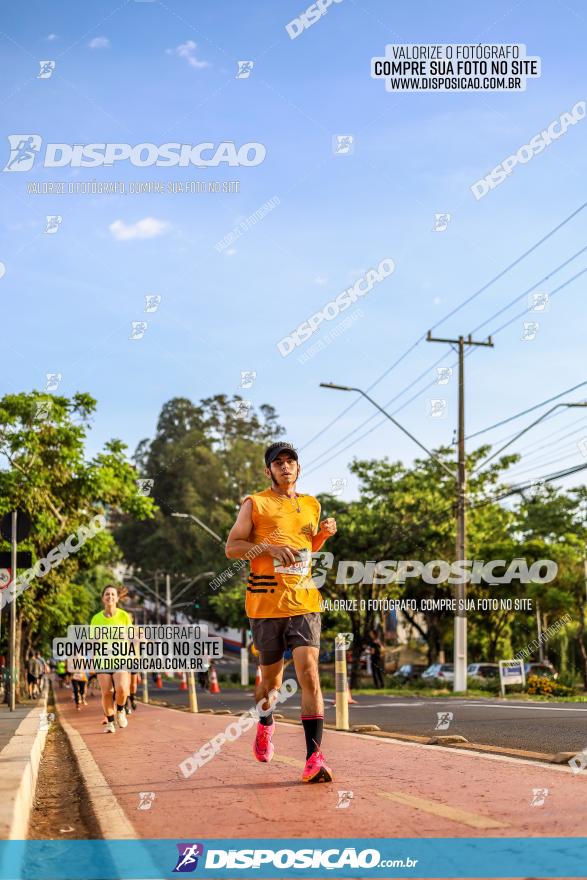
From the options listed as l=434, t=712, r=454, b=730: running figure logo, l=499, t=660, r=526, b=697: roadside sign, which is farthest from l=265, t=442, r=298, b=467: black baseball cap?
l=499, t=660, r=526, b=697: roadside sign

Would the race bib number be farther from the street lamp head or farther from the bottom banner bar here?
the street lamp head

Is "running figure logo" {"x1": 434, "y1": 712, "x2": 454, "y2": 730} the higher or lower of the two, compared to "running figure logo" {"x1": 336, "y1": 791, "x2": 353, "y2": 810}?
lower

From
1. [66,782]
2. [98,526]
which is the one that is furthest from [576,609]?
[66,782]

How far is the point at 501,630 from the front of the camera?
52969 millimetres

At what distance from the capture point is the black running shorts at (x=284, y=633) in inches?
248

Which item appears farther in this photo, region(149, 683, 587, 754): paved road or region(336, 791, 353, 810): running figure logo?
region(149, 683, 587, 754): paved road

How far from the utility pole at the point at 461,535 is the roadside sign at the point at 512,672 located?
1.27 m

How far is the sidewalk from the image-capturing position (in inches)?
177

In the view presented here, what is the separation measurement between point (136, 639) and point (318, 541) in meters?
6.93

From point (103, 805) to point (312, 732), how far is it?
4.07 feet

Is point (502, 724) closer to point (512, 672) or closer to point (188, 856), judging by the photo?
point (188, 856)

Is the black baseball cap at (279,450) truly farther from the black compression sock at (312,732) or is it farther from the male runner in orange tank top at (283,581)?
the black compression sock at (312,732)

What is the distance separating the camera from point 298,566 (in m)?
6.31

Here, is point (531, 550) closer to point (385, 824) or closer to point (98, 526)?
point (98, 526)
